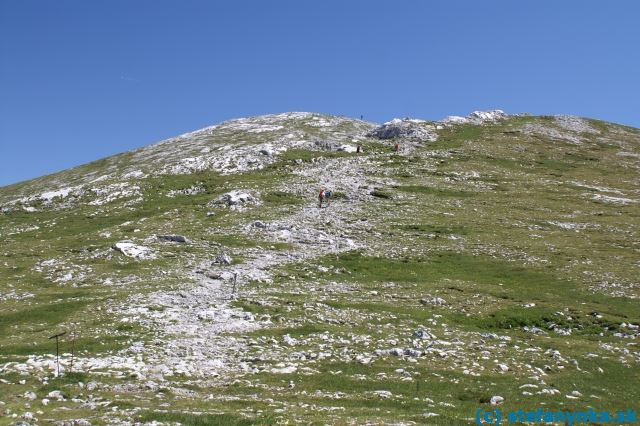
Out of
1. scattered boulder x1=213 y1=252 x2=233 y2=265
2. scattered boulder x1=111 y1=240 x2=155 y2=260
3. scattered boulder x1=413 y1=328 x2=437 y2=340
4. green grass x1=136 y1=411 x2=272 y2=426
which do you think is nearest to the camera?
green grass x1=136 y1=411 x2=272 y2=426

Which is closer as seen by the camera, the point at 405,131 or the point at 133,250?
the point at 133,250

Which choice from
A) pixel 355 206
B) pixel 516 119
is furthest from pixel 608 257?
pixel 516 119

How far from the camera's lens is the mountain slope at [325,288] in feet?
63.6

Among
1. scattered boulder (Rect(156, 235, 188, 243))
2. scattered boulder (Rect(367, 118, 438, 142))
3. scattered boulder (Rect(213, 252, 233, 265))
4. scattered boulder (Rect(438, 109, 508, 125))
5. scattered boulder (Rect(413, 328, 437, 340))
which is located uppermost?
scattered boulder (Rect(438, 109, 508, 125))

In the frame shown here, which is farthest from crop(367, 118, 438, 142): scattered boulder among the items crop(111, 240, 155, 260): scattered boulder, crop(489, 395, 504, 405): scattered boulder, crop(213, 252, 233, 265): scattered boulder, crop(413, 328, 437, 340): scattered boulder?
crop(489, 395, 504, 405): scattered boulder

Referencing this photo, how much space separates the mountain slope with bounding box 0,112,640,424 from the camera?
63.6 feet

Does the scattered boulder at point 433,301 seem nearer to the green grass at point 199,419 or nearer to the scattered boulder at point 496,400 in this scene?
the scattered boulder at point 496,400

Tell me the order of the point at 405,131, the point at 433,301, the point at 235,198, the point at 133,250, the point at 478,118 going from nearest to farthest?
the point at 433,301 → the point at 133,250 → the point at 235,198 → the point at 405,131 → the point at 478,118

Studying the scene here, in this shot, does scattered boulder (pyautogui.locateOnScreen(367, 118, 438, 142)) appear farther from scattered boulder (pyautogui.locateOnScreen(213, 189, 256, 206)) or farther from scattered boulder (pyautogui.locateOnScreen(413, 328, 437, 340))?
scattered boulder (pyautogui.locateOnScreen(413, 328, 437, 340))

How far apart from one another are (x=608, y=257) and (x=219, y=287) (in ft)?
122

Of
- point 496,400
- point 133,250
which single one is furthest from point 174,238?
point 496,400

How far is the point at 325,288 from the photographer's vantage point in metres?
37.2

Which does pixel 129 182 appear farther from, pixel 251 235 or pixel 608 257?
pixel 608 257

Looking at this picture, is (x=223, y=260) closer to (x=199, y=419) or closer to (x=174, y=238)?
(x=174, y=238)
